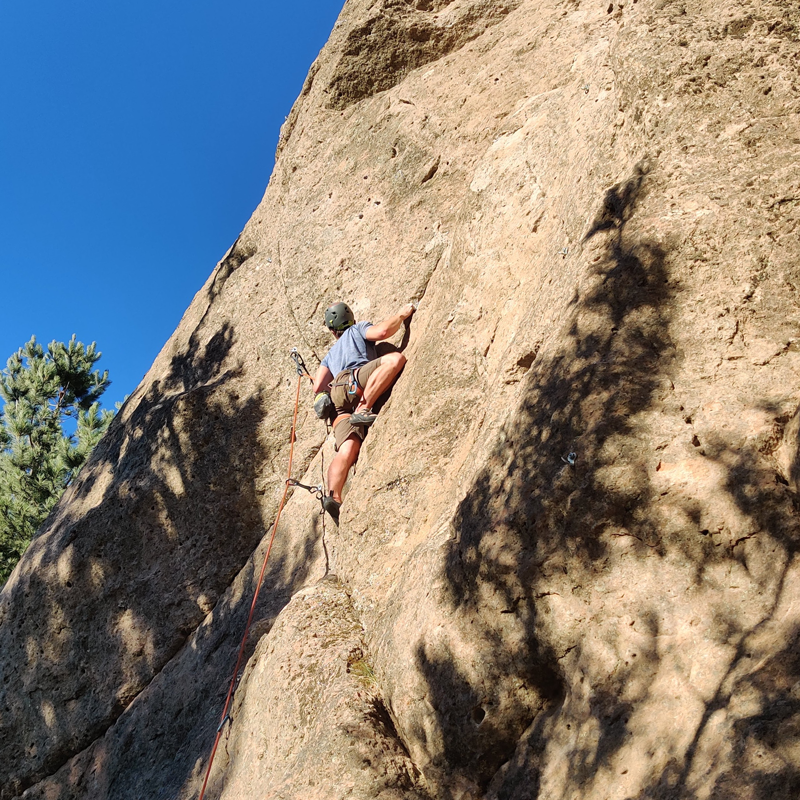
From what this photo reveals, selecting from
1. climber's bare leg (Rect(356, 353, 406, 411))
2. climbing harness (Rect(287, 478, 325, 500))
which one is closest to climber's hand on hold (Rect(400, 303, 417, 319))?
climber's bare leg (Rect(356, 353, 406, 411))

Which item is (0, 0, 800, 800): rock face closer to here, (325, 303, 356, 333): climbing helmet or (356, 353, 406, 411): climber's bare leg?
(356, 353, 406, 411): climber's bare leg

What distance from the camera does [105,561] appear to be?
788cm

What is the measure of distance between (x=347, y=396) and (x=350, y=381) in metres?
0.14

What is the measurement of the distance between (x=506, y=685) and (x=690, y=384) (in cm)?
181

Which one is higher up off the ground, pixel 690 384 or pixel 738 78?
pixel 738 78

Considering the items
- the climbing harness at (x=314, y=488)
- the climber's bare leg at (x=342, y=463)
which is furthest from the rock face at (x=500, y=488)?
the climber's bare leg at (x=342, y=463)

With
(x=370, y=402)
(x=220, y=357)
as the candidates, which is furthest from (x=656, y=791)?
(x=220, y=357)

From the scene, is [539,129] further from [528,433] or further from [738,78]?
[528,433]

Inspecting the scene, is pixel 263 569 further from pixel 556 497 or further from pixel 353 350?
pixel 556 497

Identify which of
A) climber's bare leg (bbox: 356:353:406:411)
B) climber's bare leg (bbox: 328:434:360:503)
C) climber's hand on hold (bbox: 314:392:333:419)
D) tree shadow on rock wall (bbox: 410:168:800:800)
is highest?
climber's hand on hold (bbox: 314:392:333:419)

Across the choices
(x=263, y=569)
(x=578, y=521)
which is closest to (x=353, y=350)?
(x=263, y=569)

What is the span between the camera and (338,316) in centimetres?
732

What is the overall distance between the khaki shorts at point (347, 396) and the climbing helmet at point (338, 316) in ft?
1.98

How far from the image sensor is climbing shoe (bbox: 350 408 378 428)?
653 centimetres
